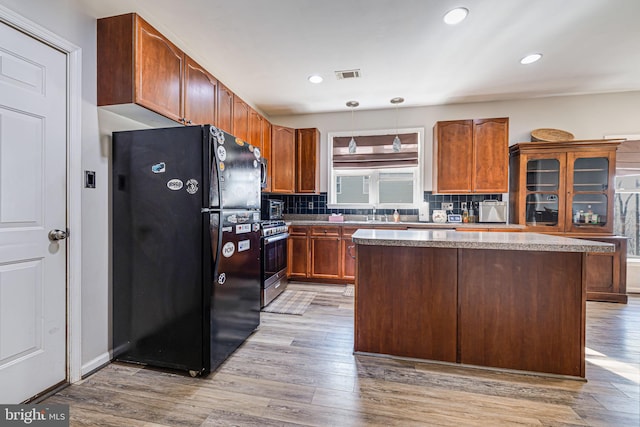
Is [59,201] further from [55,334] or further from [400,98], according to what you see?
[400,98]

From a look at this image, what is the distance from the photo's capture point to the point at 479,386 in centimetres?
178

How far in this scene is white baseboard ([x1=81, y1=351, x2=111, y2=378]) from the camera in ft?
6.07

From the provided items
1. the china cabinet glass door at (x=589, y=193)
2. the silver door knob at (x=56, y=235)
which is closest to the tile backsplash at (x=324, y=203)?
the china cabinet glass door at (x=589, y=193)

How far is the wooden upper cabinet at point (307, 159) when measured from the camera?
4449mm

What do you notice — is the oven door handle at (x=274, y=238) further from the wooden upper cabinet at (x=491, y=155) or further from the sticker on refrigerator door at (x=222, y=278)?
the wooden upper cabinet at (x=491, y=155)

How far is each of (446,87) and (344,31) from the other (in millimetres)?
1887

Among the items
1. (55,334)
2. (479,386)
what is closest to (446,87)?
(479,386)

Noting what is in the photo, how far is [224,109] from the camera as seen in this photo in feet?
10.1

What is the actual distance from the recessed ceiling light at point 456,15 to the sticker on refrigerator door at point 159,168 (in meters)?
2.47

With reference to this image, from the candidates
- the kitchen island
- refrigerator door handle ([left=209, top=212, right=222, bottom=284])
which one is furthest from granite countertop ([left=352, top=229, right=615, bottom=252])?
refrigerator door handle ([left=209, top=212, right=222, bottom=284])

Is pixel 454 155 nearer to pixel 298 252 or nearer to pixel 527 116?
pixel 527 116

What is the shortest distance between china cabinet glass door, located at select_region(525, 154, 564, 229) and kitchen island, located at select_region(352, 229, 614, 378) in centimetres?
217

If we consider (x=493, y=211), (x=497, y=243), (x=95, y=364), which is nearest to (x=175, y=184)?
(x=95, y=364)

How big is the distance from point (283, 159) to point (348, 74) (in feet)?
5.40
